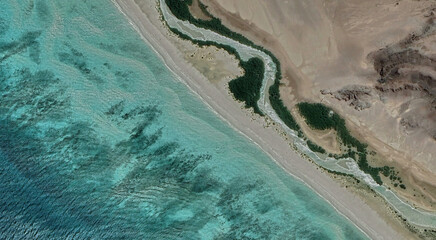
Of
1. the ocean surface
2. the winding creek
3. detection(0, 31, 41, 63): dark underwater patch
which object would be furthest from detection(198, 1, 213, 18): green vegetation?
detection(0, 31, 41, 63): dark underwater patch

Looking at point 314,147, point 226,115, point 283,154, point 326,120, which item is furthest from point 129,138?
point 326,120

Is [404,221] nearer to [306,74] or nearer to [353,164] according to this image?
[353,164]

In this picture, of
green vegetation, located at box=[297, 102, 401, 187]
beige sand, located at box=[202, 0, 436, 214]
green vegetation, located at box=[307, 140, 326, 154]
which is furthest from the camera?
green vegetation, located at box=[307, 140, 326, 154]

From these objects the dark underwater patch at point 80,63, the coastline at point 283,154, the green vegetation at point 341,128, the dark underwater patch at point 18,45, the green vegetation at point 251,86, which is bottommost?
the dark underwater patch at point 18,45

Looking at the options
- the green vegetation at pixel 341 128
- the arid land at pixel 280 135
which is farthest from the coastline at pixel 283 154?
the green vegetation at pixel 341 128

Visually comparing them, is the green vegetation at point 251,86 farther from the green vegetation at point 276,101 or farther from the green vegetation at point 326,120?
the green vegetation at point 326,120

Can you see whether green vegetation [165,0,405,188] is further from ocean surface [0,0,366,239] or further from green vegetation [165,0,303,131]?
ocean surface [0,0,366,239]

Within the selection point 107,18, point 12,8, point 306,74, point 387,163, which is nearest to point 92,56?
point 107,18
